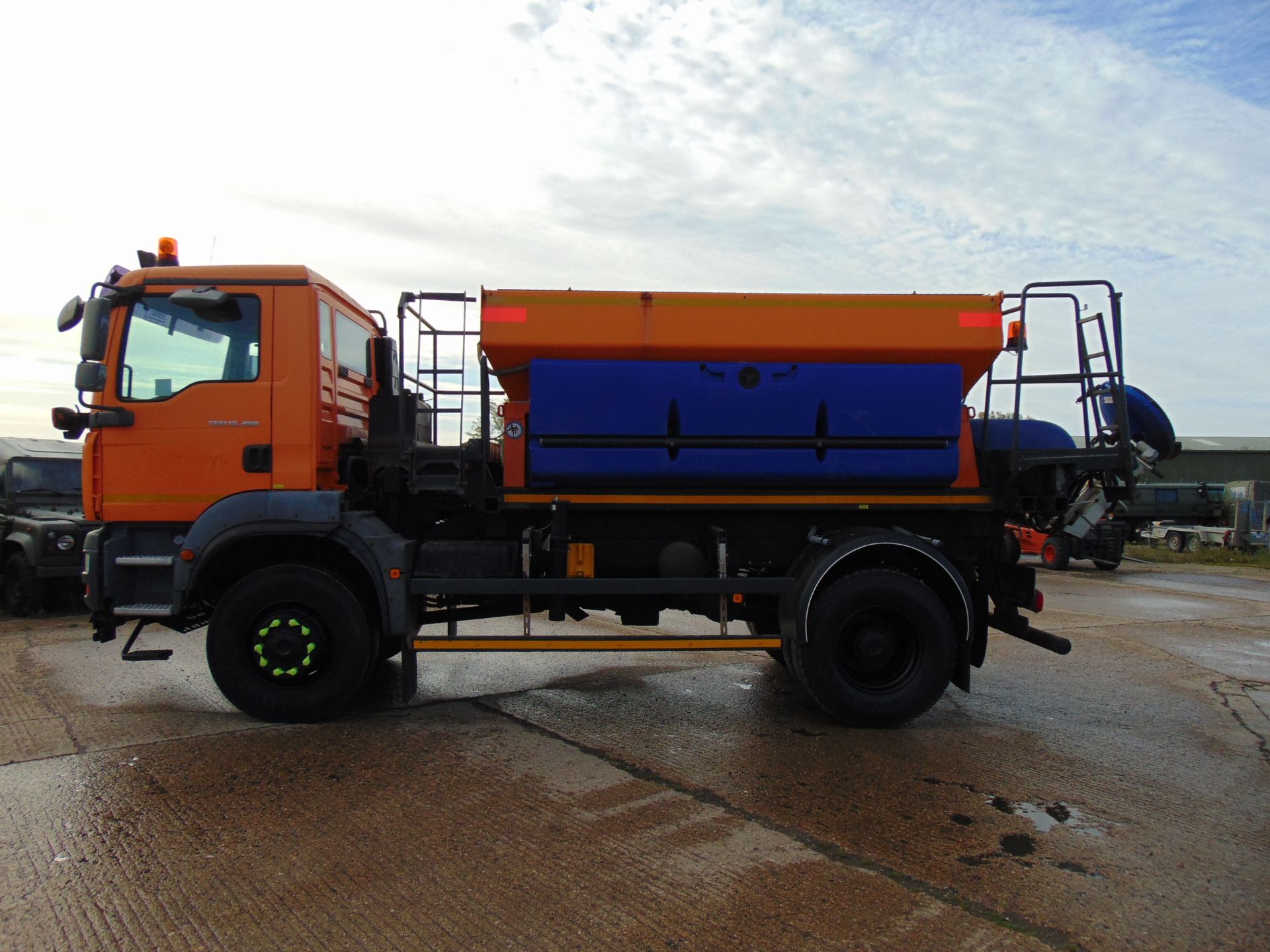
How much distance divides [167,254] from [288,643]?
9.14 ft

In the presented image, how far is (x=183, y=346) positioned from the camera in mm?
5527

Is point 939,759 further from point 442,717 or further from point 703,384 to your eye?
point 442,717

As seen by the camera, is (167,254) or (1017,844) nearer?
(1017,844)

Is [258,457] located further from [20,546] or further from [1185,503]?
[1185,503]

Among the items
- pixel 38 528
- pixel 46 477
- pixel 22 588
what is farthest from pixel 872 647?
pixel 46 477

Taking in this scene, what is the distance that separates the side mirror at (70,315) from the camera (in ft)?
18.1

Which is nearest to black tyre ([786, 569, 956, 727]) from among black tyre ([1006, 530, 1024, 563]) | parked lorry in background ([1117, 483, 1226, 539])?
black tyre ([1006, 530, 1024, 563])

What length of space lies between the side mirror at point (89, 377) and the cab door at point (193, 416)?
0.14m

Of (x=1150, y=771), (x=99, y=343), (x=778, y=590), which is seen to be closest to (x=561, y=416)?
(x=778, y=590)

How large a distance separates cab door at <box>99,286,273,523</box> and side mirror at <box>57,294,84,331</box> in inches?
11.2

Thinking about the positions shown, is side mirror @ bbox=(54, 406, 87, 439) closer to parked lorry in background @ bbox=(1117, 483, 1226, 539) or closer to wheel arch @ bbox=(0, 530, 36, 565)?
wheel arch @ bbox=(0, 530, 36, 565)

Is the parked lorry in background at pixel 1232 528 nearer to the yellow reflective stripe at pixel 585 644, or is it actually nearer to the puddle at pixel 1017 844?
the yellow reflective stripe at pixel 585 644

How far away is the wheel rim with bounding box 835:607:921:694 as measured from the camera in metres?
5.59

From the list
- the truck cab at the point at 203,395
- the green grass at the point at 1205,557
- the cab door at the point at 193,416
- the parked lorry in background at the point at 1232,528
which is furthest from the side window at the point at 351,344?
the parked lorry in background at the point at 1232,528
